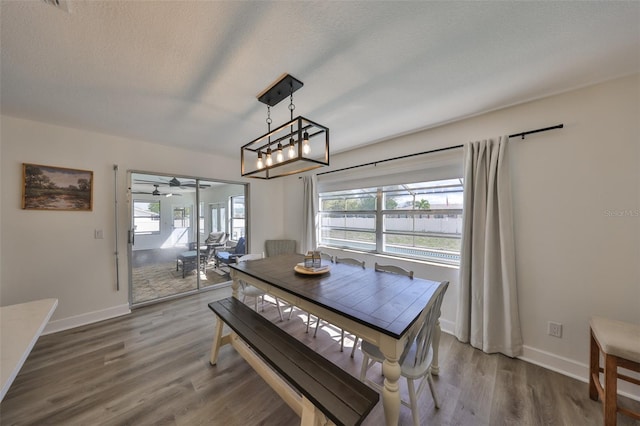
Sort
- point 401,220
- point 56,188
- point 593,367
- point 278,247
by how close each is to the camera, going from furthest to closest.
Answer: point 278,247 → point 401,220 → point 56,188 → point 593,367

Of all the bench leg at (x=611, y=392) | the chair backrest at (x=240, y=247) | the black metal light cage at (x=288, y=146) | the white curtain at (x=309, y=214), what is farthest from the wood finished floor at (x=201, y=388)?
the chair backrest at (x=240, y=247)

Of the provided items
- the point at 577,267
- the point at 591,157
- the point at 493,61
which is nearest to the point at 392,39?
the point at 493,61

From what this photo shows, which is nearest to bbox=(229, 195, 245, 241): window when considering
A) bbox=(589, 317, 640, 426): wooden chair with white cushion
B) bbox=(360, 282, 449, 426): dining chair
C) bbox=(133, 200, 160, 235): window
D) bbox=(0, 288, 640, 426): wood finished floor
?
bbox=(133, 200, 160, 235): window

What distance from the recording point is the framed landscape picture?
2.45 meters

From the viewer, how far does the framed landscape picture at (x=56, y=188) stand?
2445 mm

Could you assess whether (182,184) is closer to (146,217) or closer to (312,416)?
(146,217)

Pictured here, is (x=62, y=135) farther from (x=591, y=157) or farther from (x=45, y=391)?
(x=591, y=157)

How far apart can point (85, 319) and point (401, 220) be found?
14.4ft

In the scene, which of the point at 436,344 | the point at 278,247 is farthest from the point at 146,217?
the point at 436,344

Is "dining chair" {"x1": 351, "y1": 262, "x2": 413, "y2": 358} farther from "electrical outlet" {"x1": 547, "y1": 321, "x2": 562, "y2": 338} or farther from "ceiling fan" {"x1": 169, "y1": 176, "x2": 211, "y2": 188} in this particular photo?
"ceiling fan" {"x1": 169, "y1": 176, "x2": 211, "y2": 188}

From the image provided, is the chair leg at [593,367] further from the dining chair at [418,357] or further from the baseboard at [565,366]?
the dining chair at [418,357]

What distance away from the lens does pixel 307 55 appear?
58.1 inches

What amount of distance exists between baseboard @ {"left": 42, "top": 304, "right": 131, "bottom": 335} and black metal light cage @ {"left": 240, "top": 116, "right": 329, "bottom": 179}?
2578mm

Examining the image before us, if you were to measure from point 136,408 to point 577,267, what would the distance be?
12.2 ft
